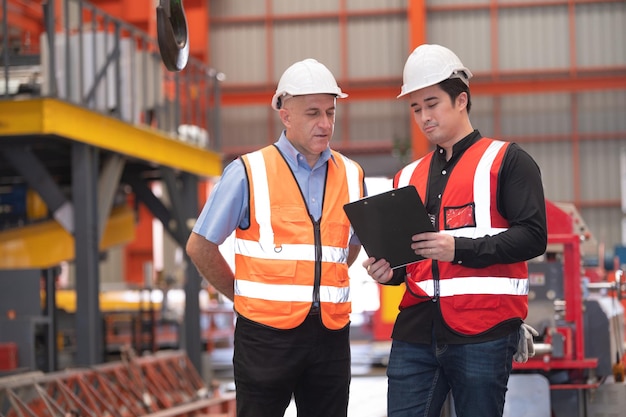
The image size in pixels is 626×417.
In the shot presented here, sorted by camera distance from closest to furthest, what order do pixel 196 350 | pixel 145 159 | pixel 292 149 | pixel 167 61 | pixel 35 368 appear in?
pixel 292 149 < pixel 167 61 < pixel 35 368 < pixel 145 159 < pixel 196 350

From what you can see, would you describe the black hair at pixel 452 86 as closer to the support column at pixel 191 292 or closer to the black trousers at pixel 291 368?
the black trousers at pixel 291 368

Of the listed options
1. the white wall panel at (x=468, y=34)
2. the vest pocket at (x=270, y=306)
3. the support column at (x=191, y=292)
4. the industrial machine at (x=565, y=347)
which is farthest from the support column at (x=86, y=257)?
the white wall panel at (x=468, y=34)

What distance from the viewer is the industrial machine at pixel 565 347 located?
19.8 ft

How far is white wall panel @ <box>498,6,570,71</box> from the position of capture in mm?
25141

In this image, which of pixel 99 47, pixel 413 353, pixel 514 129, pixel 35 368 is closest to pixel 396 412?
pixel 413 353

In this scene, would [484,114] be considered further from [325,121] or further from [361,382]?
[325,121]

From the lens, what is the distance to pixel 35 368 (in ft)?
34.3

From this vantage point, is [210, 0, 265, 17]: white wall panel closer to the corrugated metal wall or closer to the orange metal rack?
the corrugated metal wall

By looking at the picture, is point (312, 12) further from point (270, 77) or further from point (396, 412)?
point (396, 412)

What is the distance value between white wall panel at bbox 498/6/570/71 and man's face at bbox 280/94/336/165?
21.8 m

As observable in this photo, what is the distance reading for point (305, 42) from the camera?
2627 centimetres

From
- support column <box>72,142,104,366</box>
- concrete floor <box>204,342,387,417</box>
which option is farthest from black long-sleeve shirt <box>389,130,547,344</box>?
support column <box>72,142,104,366</box>

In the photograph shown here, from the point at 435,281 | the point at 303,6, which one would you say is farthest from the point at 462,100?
the point at 303,6

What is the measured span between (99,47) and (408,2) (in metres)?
15.4
